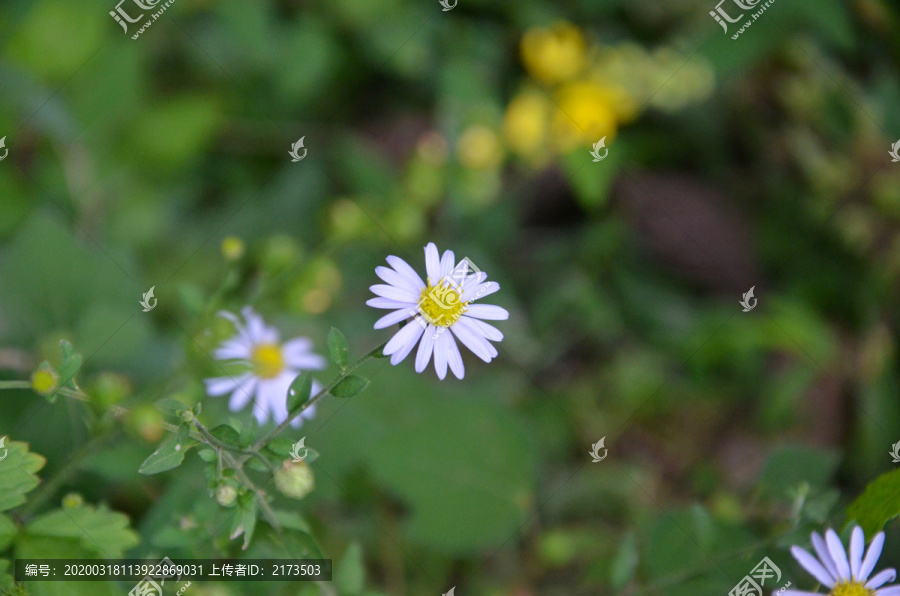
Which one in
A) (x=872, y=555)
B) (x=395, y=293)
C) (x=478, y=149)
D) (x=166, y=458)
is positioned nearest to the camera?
(x=166, y=458)

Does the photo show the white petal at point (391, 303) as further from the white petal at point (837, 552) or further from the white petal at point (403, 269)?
the white petal at point (837, 552)

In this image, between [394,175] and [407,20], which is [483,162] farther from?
[407,20]

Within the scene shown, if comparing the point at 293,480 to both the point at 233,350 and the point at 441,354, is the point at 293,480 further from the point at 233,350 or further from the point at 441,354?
the point at 233,350

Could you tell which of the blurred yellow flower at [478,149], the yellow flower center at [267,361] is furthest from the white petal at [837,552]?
the blurred yellow flower at [478,149]

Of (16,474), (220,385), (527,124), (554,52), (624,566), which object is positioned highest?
(554,52)

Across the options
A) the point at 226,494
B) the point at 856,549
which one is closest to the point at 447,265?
the point at 226,494

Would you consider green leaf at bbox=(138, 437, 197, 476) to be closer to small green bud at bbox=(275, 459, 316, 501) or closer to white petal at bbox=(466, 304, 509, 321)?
small green bud at bbox=(275, 459, 316, 501)

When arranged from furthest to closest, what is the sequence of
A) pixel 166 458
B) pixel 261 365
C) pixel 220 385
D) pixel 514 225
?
pixel 514 225
pixel 261 365
pixel 220 385
pixel 166 458
